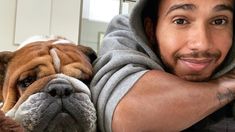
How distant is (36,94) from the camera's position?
70cm

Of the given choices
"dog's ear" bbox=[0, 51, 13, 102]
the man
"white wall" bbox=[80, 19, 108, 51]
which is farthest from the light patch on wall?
"dog's ear" bbox=[0, 51, 13, 102]

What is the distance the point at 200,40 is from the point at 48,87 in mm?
351

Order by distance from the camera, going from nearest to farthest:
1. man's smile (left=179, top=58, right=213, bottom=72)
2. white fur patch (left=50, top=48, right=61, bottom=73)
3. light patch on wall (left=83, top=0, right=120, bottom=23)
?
white fur patch (left=50, top=48, right=61, bottom=73), man's smile (left=179, top=58, right=213, bottom=72), light patch on wall (left=83, top=0, right=120, bottom=23)

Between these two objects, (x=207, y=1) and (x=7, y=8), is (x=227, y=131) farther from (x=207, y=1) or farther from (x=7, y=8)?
(x=7, y=8)

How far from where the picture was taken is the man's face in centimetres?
86

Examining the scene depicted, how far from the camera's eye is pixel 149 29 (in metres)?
1.00

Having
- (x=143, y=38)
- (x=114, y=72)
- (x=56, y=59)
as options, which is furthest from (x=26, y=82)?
(x=143, y=38)

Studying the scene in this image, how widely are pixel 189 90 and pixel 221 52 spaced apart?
0.16 metres

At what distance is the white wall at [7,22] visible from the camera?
2240 mm

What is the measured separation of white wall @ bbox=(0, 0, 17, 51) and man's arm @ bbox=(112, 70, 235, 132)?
5.26ft

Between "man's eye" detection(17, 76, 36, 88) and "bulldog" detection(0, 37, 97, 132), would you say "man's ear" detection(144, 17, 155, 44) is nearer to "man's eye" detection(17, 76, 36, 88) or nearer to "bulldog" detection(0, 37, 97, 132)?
"bulldog" detection(0, 37, 97, 132)

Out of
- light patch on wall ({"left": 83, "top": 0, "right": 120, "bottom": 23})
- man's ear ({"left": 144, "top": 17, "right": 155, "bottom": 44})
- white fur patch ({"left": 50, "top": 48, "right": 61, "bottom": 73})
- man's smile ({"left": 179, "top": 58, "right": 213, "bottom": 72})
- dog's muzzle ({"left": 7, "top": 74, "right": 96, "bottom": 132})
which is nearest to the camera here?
dog's muzzle ({"left": 7, "top": 74, "right": 96, "bottom": 132})

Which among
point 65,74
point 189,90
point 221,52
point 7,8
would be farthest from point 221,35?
point 7,8

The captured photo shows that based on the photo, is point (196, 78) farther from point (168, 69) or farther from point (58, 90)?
point (58, 90)
